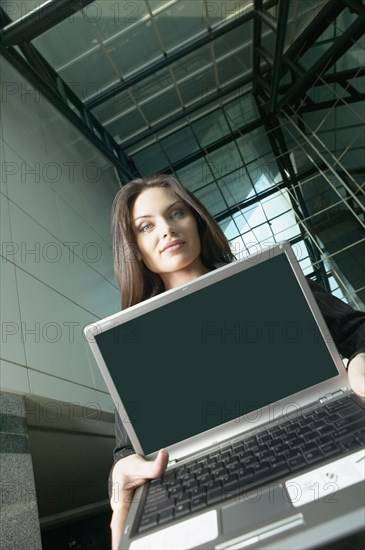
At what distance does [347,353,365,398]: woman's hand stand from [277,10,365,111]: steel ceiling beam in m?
6.84

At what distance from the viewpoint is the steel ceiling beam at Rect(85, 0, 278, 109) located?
7.00m

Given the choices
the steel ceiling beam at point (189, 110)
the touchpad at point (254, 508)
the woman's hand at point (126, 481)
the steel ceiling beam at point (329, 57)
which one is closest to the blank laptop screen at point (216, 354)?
the woman's hand at point (126, 481)

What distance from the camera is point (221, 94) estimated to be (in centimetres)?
924

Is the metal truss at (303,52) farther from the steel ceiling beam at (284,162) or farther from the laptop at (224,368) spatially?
the laptop at (224,368)

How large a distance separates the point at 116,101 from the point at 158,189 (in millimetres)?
6241

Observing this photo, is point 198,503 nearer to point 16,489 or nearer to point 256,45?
point 16,489

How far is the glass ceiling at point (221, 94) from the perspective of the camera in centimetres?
629

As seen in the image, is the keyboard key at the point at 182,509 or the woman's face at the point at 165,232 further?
the woman's face at the point at 165,232

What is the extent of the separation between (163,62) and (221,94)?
251 centimetres

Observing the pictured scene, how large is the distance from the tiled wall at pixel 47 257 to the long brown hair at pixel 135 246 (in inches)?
44.2

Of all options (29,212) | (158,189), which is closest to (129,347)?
(158,189)

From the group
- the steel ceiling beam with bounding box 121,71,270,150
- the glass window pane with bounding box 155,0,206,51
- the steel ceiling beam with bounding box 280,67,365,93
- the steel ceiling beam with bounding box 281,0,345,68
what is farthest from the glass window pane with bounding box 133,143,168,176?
the steel ceiling beam with bounding box 280,67,365,93

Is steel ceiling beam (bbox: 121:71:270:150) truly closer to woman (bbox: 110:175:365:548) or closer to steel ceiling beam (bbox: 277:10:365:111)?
steel ceiling beam (bbox: 277:10:365:111)

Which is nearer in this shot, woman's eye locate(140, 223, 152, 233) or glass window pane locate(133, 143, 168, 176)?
woman's eye locate(140, 223, 152, 233)
